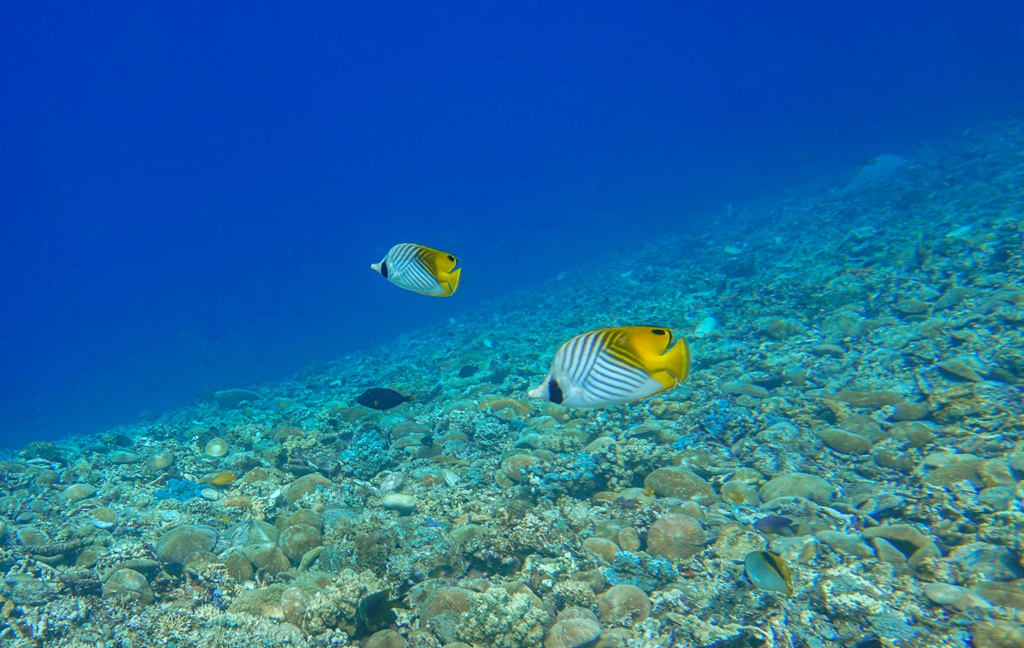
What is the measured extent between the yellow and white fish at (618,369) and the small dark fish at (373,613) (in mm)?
2152

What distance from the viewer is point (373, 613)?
326 cm

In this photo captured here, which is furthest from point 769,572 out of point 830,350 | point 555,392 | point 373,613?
point 830,350

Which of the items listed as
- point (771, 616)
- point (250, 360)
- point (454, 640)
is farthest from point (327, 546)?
point (250, 360)

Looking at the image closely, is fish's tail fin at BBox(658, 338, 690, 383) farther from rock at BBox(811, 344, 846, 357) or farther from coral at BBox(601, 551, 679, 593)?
rock at BBox(811, 344, 846, 357)

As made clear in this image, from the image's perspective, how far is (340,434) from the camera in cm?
800

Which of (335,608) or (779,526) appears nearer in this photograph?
(335,608)

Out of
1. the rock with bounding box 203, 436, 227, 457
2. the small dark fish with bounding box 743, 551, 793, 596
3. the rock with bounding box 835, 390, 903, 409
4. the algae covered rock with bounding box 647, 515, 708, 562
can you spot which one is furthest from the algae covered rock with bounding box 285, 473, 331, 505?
the rock with bounding box 835, 390, 903, 409

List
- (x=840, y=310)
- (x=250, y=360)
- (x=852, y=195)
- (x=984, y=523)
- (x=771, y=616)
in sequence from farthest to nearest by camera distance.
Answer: (x=250, y=360), (x=852, y=195), (x=840, y=310), (x=984, y=523), (x=771, y=616)

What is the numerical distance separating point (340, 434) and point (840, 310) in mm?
10036

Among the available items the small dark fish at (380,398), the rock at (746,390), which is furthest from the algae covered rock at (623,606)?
the rock at (746,390)

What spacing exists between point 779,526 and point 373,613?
3455 mm

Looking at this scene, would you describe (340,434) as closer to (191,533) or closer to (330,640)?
(191,533)

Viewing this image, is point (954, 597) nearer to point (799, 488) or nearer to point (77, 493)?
point (799, 488)

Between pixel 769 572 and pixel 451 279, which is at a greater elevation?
pixel 451 279
